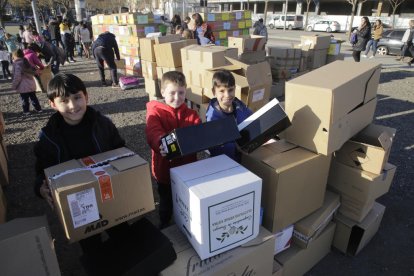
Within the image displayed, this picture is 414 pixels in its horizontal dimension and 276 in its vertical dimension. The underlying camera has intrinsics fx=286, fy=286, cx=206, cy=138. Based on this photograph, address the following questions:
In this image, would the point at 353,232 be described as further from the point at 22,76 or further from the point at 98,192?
the point at 22,76

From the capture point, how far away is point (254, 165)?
1952mm

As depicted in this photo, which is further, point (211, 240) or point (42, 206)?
point (42, 206)

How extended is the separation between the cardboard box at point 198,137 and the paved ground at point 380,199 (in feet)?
4.69

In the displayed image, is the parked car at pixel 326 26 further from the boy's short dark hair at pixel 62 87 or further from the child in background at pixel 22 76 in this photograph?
the boy's short dark hair at pixel 62 87

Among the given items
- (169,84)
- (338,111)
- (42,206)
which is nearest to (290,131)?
(338,111)

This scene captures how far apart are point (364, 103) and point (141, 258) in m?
1.93

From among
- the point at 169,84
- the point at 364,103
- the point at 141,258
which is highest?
the point at 169,84

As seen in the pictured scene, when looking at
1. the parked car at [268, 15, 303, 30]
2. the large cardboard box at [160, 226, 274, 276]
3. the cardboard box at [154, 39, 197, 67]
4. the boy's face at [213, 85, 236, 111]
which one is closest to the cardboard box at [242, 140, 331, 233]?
the large cardboard box at [160, 226, 274, 276]

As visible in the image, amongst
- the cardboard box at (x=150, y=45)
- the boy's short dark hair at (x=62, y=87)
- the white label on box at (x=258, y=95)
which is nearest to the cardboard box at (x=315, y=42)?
the cardboard box at (x=150, y=45)

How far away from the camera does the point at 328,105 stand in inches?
71.7

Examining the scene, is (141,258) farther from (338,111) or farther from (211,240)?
(338,111)

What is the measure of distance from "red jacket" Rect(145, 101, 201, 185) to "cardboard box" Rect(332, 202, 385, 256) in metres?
1.40

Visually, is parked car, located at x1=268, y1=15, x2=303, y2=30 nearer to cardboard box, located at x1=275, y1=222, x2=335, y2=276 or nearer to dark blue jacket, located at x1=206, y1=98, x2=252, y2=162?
dark blue jacket, located at x1=206, y1=98, x2=252, y2=162

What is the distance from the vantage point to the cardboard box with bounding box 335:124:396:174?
2.16 meters
